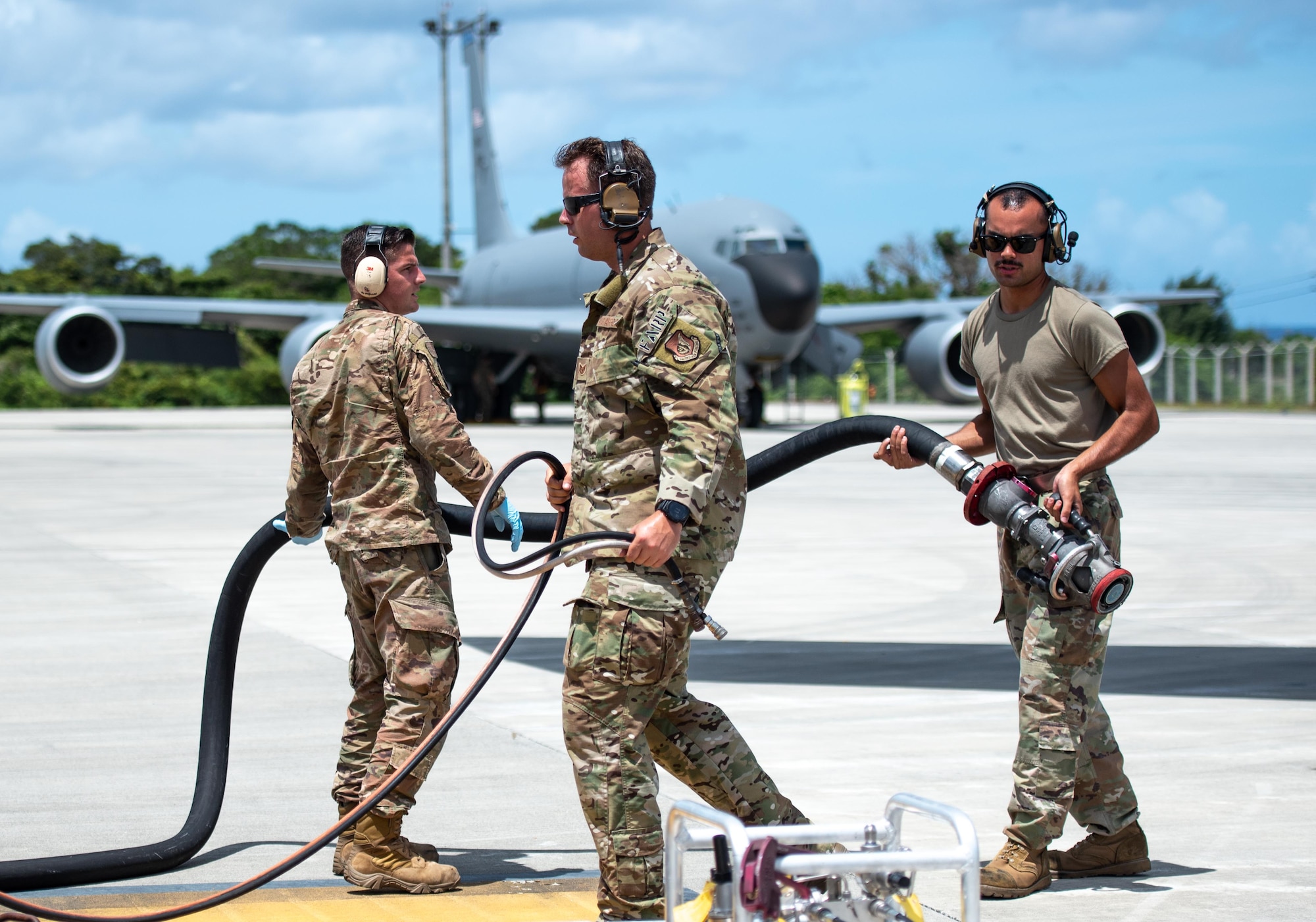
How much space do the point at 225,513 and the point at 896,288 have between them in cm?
5806

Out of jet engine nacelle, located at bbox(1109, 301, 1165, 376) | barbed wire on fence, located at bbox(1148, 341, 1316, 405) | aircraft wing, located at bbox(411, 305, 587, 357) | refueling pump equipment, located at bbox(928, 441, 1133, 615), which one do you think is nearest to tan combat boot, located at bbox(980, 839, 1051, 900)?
refueling pump equipment, located at bbox(928, 441, 1133, 615)

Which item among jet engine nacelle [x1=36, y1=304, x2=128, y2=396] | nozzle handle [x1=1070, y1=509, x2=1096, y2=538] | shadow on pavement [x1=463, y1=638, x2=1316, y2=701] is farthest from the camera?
jet engine nacelle [x1=36, y1=304, x2=128, y2=396]

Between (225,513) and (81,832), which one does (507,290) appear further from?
(81,832)

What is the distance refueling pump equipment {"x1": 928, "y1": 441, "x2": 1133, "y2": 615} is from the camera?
4098 millimetres

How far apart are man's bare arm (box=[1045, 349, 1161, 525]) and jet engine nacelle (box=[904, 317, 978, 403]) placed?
25.3 metres

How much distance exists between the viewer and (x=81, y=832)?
193 inches

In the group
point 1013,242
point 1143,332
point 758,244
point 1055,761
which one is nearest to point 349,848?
point 1055,761

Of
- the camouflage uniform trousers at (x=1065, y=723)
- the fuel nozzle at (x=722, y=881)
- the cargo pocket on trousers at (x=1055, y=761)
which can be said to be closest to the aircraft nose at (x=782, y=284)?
the camouflage uniform trousers at (x=1065, y=723)

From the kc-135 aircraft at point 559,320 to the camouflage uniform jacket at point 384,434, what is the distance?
790 inches

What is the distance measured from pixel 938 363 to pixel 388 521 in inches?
1046

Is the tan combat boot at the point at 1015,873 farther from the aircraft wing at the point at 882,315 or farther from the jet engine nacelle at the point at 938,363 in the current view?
the aircraft wing at the point at 882,315

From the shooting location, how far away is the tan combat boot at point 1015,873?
14.1 ft

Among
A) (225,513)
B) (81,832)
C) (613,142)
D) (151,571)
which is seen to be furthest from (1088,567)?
(225,513)

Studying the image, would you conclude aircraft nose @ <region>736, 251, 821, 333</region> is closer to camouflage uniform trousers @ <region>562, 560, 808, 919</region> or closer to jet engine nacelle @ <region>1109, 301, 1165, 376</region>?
jet engine nacelle @ <region>1109, 301, 1165, 376</region>
